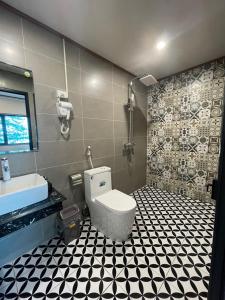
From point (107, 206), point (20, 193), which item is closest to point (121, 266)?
point (107, 206)

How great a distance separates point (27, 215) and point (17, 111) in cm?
93

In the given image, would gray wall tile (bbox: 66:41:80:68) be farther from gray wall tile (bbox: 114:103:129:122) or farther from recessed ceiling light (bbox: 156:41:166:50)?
recessed ceiling light (bbox: 156:41:166:50)

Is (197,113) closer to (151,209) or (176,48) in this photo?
Answer: (176,48)

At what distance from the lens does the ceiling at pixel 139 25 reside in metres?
1.20

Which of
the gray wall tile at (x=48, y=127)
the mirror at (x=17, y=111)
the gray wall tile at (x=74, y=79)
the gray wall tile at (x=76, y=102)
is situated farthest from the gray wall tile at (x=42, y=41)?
the gray wall tile at (x=48, y=127)

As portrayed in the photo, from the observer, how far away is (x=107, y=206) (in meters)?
1.54

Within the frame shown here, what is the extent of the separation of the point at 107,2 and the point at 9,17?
0.83 metres

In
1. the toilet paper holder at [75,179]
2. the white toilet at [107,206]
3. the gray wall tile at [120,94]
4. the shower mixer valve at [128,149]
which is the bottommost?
the white toilet at [107,206]

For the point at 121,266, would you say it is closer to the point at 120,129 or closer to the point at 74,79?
the point at 120,129

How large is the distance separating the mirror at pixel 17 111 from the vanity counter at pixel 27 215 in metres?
0.58

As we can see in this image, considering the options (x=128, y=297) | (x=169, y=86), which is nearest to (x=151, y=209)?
(x=128, y=297)

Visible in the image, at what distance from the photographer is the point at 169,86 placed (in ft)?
8.33

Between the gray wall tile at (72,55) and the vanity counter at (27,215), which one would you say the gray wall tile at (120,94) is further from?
the vanity counter at (27,215)

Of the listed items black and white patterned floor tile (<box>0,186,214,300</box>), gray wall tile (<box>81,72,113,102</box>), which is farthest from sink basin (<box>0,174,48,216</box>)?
gray wall tile (<box>81,72,113,102</box>)
